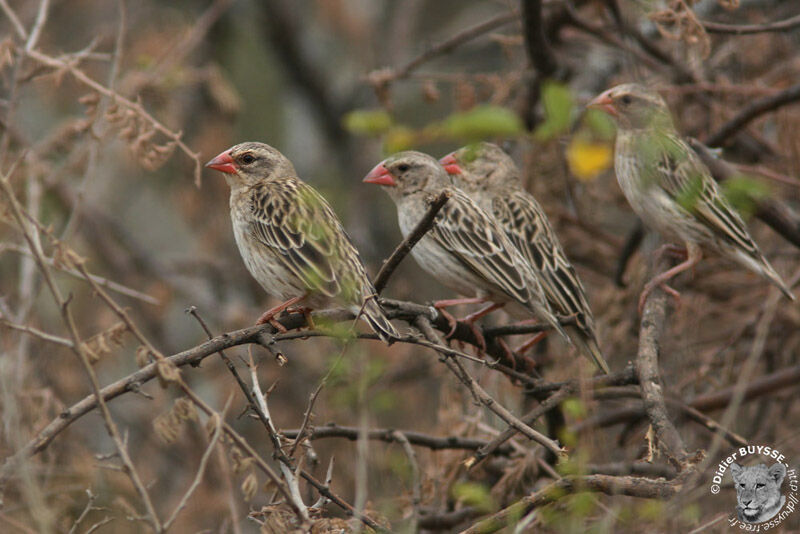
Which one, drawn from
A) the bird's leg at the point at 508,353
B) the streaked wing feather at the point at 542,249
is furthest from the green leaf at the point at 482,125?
the streaked wing feather at the point at 542,249

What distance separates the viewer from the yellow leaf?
5.95m

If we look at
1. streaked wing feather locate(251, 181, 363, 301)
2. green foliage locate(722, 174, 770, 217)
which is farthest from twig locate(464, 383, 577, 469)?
green foliage locate(722, 174, 770, 217)

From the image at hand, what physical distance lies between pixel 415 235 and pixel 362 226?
7.84m

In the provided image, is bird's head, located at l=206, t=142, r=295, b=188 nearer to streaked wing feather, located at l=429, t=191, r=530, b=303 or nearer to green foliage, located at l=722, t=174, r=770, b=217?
streaked wing feather, located at l=429, t=191, r=530, b=303

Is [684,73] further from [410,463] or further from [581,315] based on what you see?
[410,463]

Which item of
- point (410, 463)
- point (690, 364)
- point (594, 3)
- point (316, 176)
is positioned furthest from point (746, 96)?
point (316, 176)

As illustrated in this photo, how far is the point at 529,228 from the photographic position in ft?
20.1

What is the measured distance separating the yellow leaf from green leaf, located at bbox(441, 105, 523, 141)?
3038 millimetres

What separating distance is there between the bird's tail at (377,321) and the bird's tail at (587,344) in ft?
5.64

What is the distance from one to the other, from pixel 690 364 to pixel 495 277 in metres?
1.32

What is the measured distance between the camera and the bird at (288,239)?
4.52 metres

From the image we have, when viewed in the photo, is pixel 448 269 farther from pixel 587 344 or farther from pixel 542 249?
pixel 587 344

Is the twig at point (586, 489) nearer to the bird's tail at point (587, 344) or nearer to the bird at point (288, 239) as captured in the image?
the bird at point (288, 239)

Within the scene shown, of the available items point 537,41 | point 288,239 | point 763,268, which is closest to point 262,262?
point 288,239
